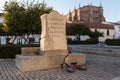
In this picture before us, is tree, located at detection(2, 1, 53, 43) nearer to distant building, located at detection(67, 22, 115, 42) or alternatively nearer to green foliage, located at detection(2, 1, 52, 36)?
green foliage, located at detection(2, 1, 52, 36)

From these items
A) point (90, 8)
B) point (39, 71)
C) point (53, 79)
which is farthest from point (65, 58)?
point (90, 8)

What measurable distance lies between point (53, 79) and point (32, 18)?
14380mm

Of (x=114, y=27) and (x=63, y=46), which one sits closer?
(x=63, y=46)

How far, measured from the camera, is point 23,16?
22.2 meters

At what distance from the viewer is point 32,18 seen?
2217cm

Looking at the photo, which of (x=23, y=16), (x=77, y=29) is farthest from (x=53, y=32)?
(x=77, y=29)

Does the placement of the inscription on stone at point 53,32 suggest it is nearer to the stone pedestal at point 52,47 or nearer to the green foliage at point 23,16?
the stone pedestal at point 52,47

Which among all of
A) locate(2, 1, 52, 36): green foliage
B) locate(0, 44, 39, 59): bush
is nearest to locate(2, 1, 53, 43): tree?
locate(2, 1, 52, 36): green foliage

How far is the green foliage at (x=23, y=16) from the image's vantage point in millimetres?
22234

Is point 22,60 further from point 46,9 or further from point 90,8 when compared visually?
point 90,8

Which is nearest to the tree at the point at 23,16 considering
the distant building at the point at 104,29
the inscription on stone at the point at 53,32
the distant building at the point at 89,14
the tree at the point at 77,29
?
the inscription on stone at the point at 53,32

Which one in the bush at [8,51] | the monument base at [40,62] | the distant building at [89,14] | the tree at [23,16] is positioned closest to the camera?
the monument base at [40,62]

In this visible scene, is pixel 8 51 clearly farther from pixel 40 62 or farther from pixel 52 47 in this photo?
pixel 40 62

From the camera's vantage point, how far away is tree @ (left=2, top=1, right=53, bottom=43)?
2223cm
